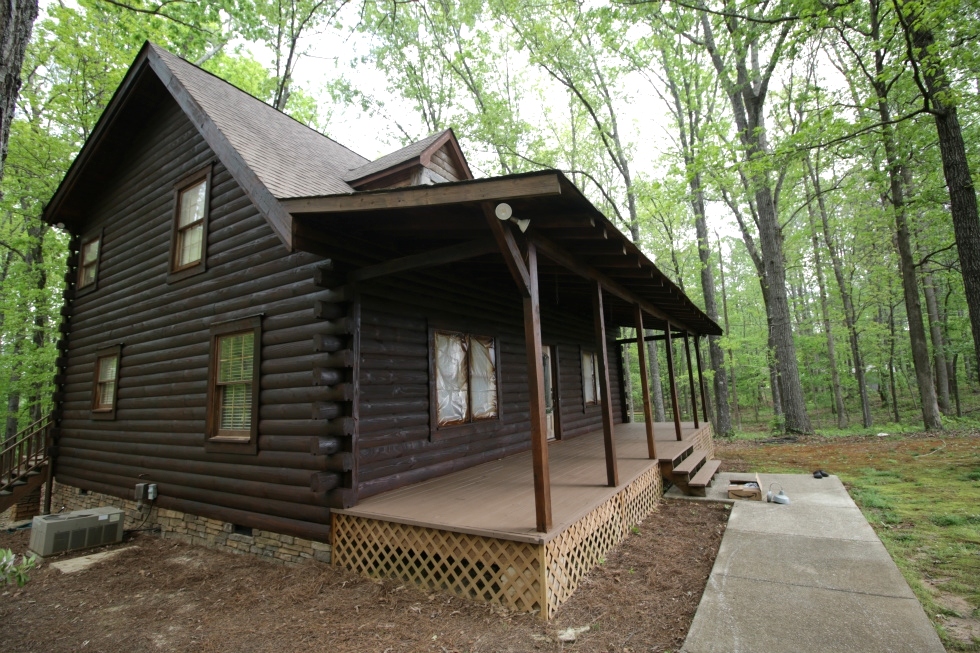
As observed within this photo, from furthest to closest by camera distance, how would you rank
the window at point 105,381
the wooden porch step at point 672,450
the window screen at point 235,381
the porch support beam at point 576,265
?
the window at point 105,381 → the wooden porch step at point 672,450 → the window screen at point 235,381 → the porch support beam at point 576,265

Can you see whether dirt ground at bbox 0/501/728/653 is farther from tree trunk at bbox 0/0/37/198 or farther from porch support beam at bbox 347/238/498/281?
tree trunk at bbox 0/0/37/198

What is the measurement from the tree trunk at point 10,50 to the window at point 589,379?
10254 millimetres

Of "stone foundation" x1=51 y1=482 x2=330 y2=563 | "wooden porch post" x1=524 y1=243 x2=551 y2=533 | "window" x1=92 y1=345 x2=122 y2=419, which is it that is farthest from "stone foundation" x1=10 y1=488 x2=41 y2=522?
"wooden porch post" x1=524 y1=243 x2=551 y2=533

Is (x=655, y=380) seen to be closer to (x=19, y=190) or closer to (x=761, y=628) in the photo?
(x=761, y=628)

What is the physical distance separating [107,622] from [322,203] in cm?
409

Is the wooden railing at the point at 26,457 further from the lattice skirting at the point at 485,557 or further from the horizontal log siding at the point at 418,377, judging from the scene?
the lattice skirting at the point at 485,557

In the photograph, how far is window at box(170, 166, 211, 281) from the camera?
6.86 m

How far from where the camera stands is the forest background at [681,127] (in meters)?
8.45

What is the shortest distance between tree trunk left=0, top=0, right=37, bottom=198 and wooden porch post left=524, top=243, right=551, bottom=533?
354 centimetres

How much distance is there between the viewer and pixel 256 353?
5.72 metres

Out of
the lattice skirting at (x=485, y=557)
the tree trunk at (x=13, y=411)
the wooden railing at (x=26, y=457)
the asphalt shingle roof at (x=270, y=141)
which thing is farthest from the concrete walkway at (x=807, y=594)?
the tree trunk at (x=13, y=411)

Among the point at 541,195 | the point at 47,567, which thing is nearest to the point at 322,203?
the point at 541,195

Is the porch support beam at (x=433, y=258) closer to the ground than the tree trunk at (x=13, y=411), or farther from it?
farther from it

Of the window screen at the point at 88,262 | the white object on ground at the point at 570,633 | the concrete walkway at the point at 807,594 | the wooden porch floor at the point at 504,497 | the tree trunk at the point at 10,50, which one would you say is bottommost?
the white object on ground at the point at 570,633
